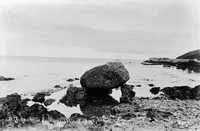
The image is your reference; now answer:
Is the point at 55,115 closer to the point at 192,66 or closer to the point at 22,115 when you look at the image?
the point at 22,115

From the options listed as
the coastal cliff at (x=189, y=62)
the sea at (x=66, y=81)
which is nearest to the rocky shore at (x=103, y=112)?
the sea at (x=66, y=81)

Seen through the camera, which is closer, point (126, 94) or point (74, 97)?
point (74, 97)

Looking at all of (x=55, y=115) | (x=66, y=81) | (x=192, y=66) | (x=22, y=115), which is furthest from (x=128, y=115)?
(x=192, y=66)

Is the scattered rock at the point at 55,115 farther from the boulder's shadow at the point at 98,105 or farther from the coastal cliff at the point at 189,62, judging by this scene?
the coastal cliff at the point at 189,62

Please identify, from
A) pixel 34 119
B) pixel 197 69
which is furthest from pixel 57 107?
pixel 197 69

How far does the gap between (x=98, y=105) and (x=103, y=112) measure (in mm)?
1999

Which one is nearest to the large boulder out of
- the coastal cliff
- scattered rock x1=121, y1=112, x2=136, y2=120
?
scattered rock x1=121, y1=112, x2=136, y2=120

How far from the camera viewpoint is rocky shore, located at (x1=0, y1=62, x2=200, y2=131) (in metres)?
8.88

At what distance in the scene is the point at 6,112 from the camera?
1072 cm

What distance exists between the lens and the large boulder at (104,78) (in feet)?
53.2

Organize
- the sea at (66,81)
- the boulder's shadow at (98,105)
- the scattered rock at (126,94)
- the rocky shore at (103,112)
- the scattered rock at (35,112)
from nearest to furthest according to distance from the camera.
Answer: the rocky shore at (103,112) < the scattered rock at (35,112) < the boulder's shadow at (98,105) < the scattered rock at (126,94) < the sea at (66,81)

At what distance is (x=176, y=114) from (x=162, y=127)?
259cm

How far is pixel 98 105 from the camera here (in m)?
14.2

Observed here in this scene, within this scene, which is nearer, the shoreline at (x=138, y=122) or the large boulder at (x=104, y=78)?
the shoreline at (x=138, y=122)
